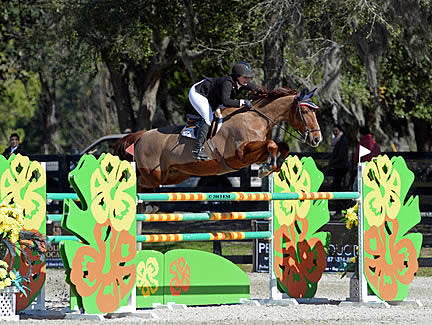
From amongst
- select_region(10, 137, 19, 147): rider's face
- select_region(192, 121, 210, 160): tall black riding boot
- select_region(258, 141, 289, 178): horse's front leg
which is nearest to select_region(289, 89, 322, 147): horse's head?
select_region(258, 141, 289, 178): horse's front leg

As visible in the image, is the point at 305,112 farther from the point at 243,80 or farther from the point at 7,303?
the point at 7,303

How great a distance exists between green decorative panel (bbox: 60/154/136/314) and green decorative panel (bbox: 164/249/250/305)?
2.57ft

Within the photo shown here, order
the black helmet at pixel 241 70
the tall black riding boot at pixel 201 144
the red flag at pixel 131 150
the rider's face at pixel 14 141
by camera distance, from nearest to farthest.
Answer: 1. the black helmet at pixel 241 70
2. the tall black riding boot at pixel 201 144
3. the red flag at pixel 131 150
4. the rider's face at pixel 14 141

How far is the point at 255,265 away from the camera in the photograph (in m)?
10.6

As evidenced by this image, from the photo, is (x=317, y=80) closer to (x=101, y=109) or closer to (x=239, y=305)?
(x=239, y=305)

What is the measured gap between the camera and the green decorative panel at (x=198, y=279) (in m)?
7.18

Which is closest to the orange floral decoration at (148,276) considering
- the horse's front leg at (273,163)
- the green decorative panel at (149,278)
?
the green decorative panel at (149,278)

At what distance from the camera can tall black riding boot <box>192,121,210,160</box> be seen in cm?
794

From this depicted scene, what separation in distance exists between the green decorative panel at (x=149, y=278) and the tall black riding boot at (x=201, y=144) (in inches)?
50.5

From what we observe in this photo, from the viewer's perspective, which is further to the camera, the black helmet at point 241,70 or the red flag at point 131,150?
the red flag at point 131,150

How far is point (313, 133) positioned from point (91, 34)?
9095 millimetres

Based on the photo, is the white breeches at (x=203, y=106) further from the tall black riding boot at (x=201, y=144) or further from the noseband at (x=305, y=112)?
the noseband at (x=305, y=112)

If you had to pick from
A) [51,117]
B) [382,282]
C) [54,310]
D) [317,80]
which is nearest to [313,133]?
[382,282]

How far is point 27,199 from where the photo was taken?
652 centimetres
